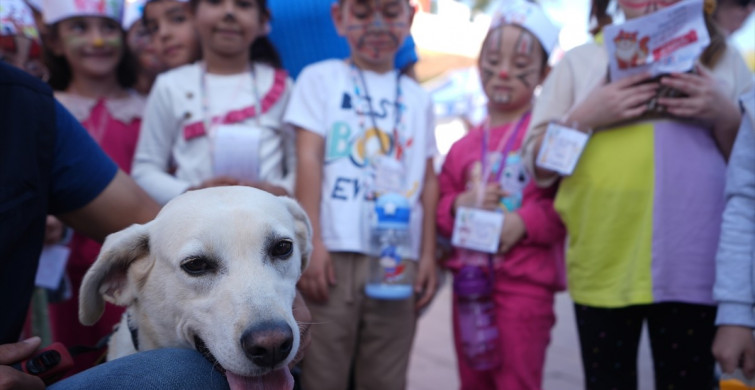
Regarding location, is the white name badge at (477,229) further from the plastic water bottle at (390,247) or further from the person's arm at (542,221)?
the plastic water bottle at (390,247)

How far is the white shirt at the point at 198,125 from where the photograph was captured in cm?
288

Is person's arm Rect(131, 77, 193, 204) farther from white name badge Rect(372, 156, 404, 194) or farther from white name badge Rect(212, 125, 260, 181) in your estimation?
white name badge Rect(372, 156, 404, 194)

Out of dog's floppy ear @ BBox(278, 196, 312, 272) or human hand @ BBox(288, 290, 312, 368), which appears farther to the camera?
dog's floppy ear @ BBox(278, 196, 312, 272)

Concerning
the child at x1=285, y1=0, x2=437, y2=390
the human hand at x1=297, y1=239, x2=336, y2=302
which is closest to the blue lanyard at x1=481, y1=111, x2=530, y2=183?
the child at x1=285, y1=0, x2=437, y2=390

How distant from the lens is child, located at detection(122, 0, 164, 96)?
11.9 ft

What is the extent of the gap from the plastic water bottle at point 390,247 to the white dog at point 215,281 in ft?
3.27

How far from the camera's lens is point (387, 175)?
9.39 ft

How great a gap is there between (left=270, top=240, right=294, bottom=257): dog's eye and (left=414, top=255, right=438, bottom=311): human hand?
144 cm

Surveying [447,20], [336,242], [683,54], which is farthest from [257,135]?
[447,20]

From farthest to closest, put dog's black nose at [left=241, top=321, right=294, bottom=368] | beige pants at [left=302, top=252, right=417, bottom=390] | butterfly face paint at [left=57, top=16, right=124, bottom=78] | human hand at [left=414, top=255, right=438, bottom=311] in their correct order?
butterfly face paint at [left=57, top=16, right=124, bottom=78]
human hand at [left=414, top=255, right=438, bottom=311]
beige pants at [left=302, top=252, right=417, bottom=390]
dog's black nose at [left=241, top=321, right=294, bottom=368]

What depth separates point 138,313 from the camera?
1.70m

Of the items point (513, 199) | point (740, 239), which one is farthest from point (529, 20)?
point (740, 239)

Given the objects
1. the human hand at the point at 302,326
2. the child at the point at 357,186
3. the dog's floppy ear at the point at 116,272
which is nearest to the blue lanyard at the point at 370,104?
the child at the point at 357,186

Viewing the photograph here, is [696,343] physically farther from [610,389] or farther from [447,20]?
[447,20]
